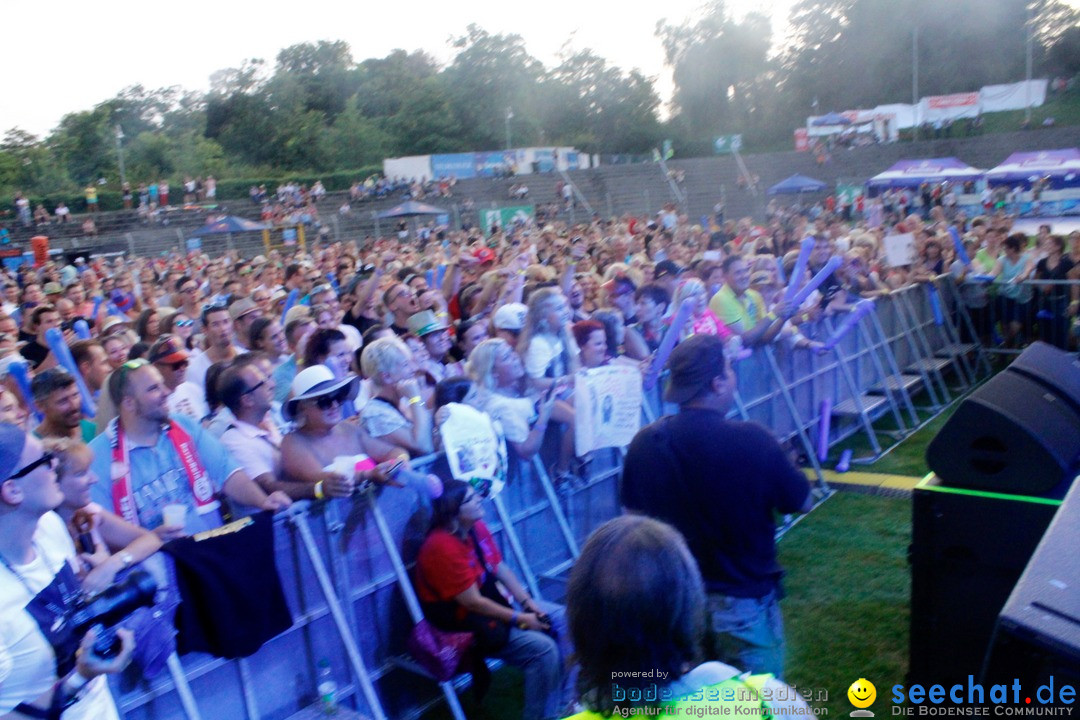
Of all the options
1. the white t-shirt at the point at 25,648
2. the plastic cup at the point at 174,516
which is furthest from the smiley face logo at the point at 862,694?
the white t-shirt at the point at 25,648

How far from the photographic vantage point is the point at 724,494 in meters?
3.42

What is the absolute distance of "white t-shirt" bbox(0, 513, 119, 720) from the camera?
2572 millimetres

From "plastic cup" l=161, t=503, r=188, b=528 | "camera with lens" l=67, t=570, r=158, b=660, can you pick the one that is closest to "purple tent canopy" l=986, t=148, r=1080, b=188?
"plastic cup" l=161, t=503, r=188, b=528

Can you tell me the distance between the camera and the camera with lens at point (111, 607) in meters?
2.74

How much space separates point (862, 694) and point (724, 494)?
1.60 metres

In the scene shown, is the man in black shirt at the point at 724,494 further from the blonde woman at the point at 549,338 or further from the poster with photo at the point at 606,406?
the blonde woman at the point at 549,338

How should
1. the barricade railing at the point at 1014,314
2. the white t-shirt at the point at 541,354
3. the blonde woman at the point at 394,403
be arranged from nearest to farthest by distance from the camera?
the blonde woman at the point at 394,403, the white t-shirt at the point at 541,354, the barricade railing at the point at 1014,314

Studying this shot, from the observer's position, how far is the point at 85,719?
2.78 meters

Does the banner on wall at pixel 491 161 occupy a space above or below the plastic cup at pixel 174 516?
above

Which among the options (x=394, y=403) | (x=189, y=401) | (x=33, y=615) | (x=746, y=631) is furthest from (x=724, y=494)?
(x=189, y=401)

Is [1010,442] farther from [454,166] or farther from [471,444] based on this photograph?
[454,166]

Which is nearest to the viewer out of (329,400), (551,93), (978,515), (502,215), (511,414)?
(978,515)

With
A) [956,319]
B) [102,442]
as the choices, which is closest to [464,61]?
[956,319]

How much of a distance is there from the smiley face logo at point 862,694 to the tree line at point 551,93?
55.1 meters
